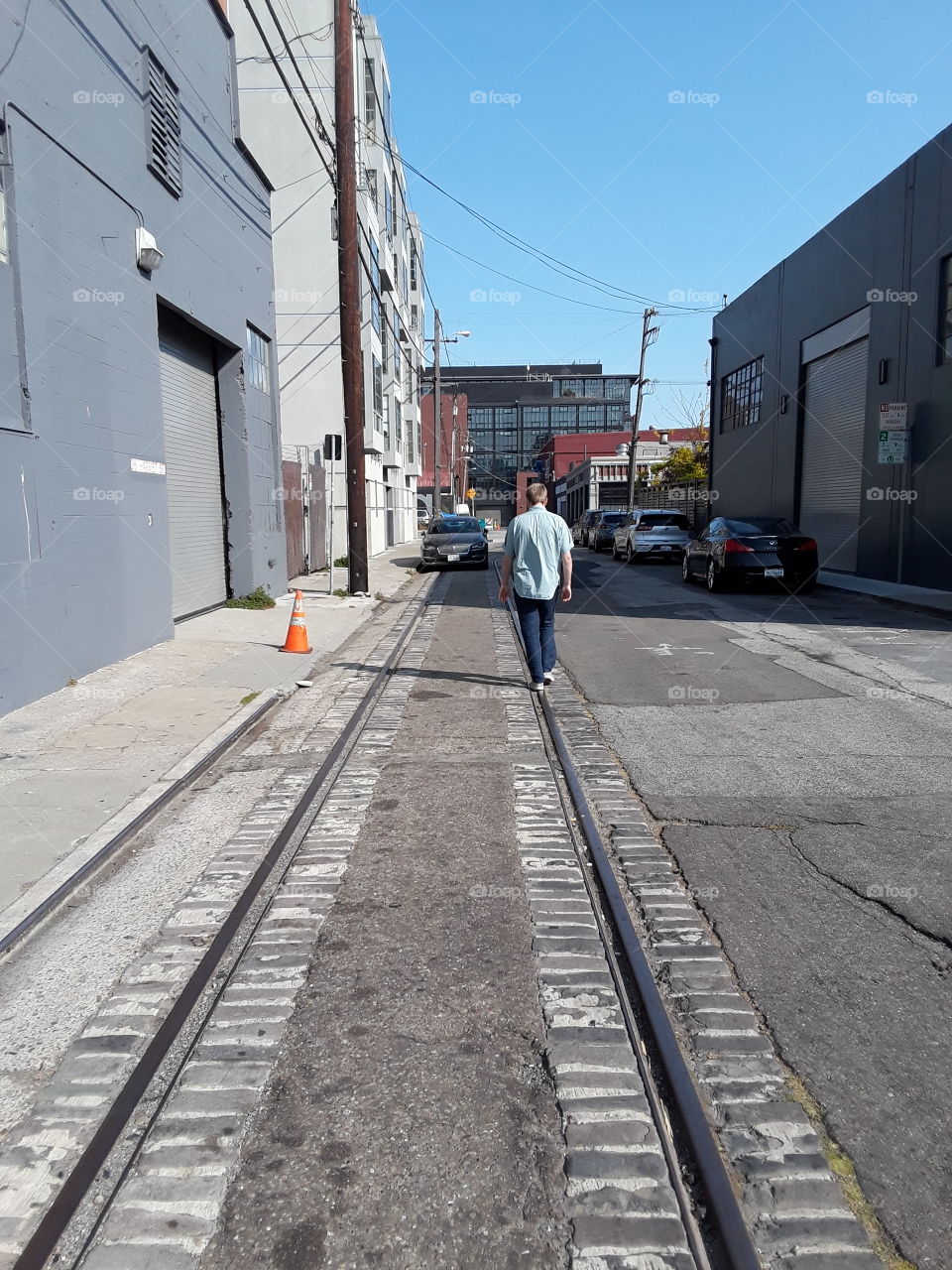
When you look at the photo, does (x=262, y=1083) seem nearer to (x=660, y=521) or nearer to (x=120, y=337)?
(x=120, y=337)

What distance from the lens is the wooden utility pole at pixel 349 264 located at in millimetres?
15477

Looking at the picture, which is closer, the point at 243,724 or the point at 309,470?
the point at 243,724

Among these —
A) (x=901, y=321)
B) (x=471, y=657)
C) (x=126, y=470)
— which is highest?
(x=901, y=321)

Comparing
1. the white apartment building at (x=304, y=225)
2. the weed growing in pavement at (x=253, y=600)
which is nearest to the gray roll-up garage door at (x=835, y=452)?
the white apartment building at (x=304, y=225)

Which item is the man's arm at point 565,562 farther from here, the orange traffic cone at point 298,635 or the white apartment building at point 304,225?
the white apartment building at point 304,225

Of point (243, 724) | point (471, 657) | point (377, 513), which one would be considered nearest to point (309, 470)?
point (377, 513)

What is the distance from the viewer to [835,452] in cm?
2319

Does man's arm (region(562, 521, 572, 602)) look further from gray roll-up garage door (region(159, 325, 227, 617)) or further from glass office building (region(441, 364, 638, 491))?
glass office building (region(441, 364, 638, 491))

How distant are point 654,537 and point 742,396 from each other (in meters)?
8.86

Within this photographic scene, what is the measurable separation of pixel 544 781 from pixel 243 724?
2.77 metres

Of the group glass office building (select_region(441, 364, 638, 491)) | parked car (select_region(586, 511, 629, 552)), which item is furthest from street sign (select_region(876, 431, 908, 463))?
glass office building (select_region(441, 364, 638, 491))

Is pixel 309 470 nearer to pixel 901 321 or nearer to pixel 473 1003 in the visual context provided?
pixel 901 321

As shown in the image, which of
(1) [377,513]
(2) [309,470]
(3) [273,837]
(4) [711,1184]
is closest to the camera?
(4) [711,1184]

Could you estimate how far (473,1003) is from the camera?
10.2 ft
